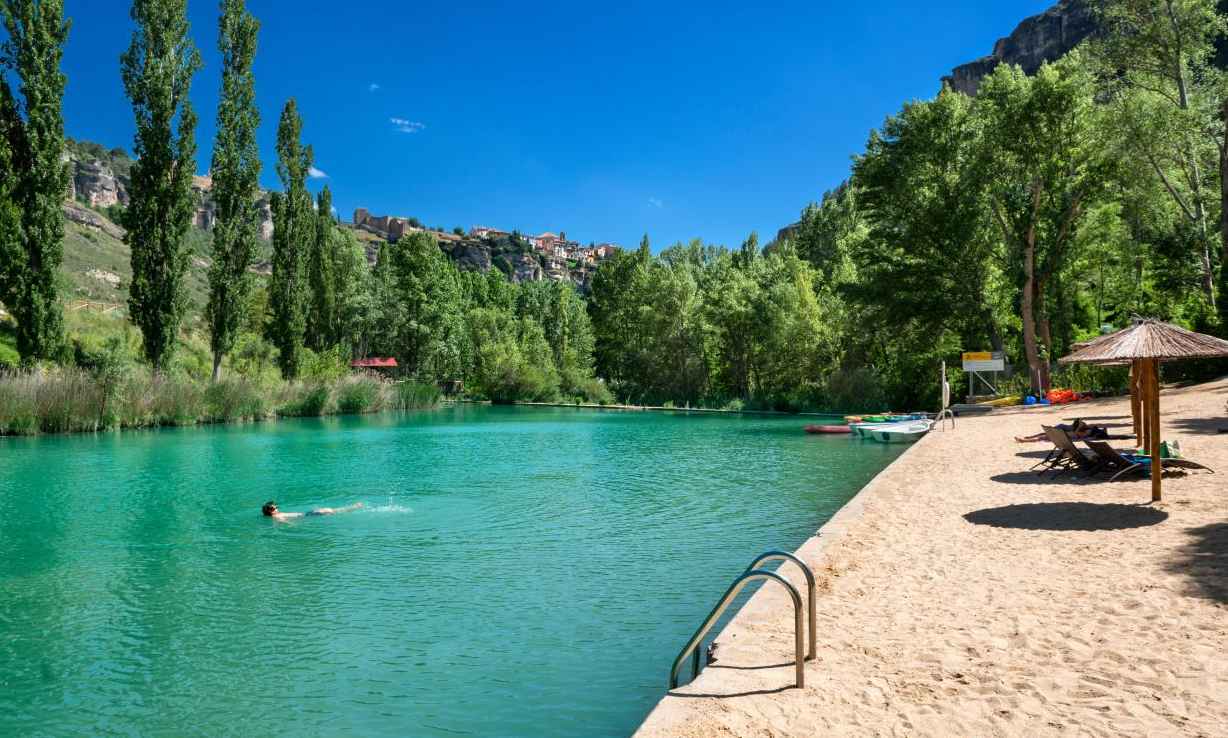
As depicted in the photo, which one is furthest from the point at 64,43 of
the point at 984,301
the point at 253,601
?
the point at 984,301

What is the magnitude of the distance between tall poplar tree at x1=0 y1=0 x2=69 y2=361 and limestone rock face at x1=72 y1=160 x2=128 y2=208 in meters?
122

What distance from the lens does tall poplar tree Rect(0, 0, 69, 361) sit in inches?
1008

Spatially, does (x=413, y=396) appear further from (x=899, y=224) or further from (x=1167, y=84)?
(x=1167, y=84)

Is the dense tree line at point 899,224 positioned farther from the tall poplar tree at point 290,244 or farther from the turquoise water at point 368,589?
the turquoise water at point 368,589

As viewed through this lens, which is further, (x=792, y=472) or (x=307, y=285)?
(x=307, y=285)

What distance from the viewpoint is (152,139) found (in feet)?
99.3

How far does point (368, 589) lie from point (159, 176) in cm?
2887

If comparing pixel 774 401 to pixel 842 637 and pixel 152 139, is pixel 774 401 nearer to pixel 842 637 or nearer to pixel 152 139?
pixel 152 139

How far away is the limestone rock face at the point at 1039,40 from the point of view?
293 ft

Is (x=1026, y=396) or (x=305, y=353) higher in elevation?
(x=305, y=353)

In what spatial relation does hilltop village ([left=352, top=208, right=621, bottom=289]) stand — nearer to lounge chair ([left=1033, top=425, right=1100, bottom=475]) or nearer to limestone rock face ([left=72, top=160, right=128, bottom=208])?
limestone rock face ([left=72, top=160, right=128, bottom=208])

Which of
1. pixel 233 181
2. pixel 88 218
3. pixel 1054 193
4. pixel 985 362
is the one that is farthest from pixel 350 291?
pixel 88 218

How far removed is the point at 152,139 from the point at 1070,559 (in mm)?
34337

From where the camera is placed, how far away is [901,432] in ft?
80.1
